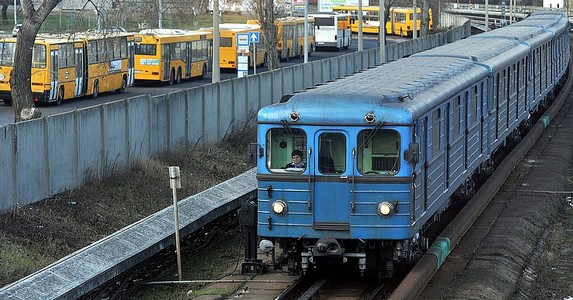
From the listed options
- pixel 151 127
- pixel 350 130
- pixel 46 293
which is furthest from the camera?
pixel 151 127

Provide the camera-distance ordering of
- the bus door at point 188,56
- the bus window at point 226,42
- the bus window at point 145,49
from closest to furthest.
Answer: the bus window at point 145,49 → the bus door at point 188,56 → the bus window at point 226,42

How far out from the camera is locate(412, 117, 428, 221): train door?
14780mm

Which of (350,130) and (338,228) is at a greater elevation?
(350,130)

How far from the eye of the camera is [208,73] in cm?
5862

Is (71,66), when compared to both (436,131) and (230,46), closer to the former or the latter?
(230,46)

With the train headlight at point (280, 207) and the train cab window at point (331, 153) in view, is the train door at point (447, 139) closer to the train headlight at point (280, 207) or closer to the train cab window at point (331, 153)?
the train cab window at point (331, 153)

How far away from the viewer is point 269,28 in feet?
160

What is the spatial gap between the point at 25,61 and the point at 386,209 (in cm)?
1048

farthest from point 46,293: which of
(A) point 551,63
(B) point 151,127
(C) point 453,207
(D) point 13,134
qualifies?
(A) point 551,63

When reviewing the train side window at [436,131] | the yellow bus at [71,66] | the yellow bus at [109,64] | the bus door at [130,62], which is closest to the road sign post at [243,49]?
the yellow bus at [71,66]

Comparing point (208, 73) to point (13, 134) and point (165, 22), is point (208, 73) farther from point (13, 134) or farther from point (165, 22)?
point (13, 134)

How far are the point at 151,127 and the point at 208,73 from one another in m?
34.3

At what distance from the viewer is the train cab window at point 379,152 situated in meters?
14.3

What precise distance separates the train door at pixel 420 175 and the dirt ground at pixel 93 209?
4.97 meters
